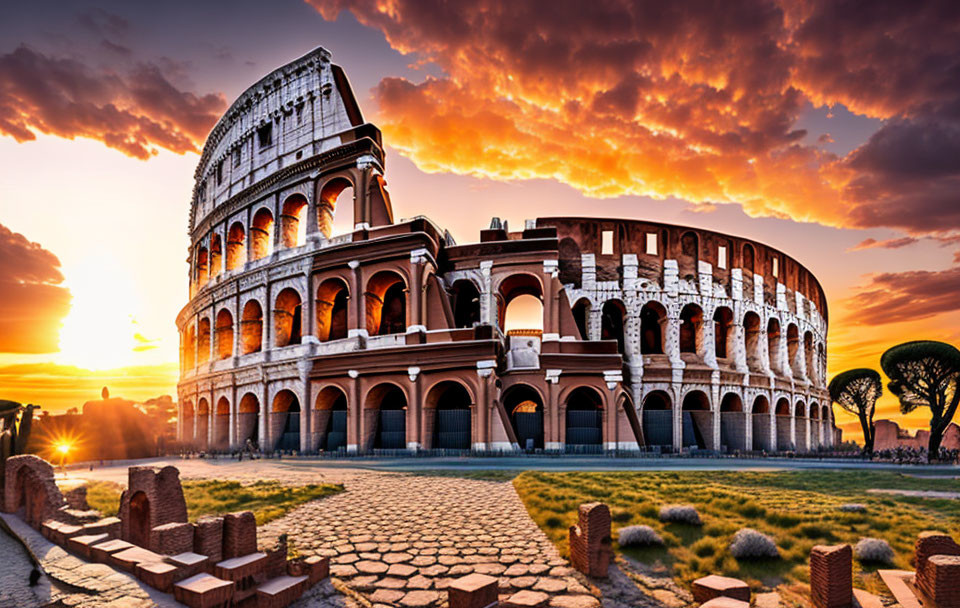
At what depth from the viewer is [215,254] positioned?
38.7 metres

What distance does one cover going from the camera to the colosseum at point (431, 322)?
2781 centimetres

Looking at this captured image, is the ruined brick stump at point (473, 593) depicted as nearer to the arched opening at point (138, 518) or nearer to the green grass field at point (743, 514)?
the green grass field at point (743, 514)

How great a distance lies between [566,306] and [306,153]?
15743 mm

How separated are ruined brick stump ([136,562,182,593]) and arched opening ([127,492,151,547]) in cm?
257

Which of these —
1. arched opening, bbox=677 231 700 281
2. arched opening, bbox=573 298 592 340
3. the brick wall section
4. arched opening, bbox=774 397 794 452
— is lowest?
arched opening, bbox=774 397 794 452

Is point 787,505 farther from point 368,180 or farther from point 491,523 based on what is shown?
point 368,180

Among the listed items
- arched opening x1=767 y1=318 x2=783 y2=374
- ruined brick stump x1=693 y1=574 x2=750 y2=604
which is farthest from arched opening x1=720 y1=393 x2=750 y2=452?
ruined brick stump x1=693 y1=574 x2=750 y2=604

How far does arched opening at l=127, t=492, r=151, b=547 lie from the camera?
30.3ft

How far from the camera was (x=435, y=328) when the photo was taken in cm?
2783

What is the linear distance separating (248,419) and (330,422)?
5998 millimetres

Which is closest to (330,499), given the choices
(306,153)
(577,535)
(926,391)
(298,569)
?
(298,569)

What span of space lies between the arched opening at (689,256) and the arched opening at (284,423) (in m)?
22.7

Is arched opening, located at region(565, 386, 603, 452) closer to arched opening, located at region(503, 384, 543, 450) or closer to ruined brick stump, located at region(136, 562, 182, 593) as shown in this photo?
arched opening, located at region(503, 384, 543, 450)

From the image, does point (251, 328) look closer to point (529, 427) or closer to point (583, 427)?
point (529, 427)
